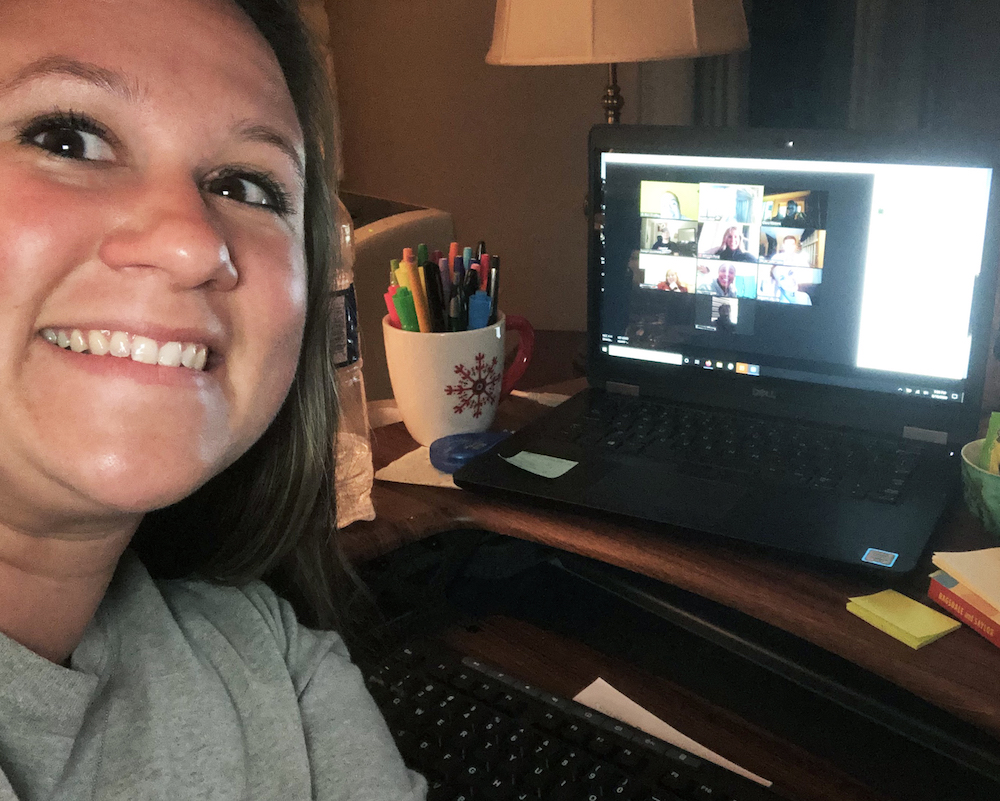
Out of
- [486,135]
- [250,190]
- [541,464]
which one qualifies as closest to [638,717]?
[541,464]

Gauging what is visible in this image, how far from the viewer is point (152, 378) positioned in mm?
519

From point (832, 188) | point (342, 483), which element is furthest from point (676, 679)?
point (832, 188)

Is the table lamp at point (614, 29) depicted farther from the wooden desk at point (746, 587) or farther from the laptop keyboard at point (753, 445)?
the wooden desk at point (746, 587)

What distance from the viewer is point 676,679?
2.53 feet

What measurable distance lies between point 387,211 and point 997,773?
151 centimetres

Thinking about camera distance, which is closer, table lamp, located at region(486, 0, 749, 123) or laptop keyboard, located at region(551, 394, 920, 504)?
laptop keyboard, located at region(551, 394, 920, 504)

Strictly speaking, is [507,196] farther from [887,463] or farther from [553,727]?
[553,727]

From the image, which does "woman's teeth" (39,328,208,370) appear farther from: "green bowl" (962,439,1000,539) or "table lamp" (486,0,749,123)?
"table lamp" (486,0,749,123)

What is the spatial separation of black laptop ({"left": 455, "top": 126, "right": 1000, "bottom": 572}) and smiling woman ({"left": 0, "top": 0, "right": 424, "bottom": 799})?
29 cm

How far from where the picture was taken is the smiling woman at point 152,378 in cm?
49

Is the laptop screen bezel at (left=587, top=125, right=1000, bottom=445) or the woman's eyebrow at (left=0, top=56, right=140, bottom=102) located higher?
the woman's eyebrow at (left=0, top=56, right=140, bottom=102)

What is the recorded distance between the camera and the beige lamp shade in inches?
44.9

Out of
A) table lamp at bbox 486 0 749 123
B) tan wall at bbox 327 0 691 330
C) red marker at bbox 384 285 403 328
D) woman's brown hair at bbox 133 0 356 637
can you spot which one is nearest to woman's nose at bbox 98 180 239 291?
woman's brown hair at bbox 133 0 356 637

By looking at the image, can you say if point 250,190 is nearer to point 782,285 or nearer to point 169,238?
point 169,238
